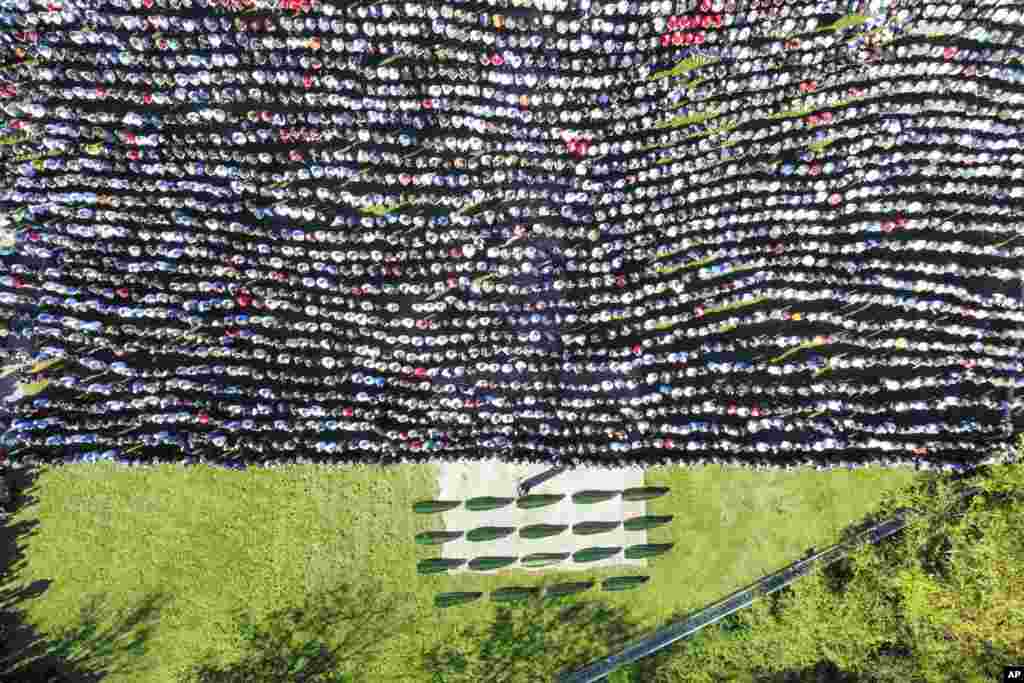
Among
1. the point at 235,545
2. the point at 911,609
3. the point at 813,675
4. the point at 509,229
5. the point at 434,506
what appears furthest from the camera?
the point at 813,675

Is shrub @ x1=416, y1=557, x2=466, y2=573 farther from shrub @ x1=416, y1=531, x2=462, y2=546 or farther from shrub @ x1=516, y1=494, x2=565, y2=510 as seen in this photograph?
shrub @ x1=516, y1=494, x2=565, y2=510

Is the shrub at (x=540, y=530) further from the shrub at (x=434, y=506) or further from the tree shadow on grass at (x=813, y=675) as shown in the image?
the tree shadow on grass at (x=813, y=675)

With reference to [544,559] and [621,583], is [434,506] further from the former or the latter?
[621,583]

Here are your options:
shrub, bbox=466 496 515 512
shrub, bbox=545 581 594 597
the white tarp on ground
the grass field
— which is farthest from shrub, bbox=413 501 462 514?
shrub, bbox=545 581 594 597

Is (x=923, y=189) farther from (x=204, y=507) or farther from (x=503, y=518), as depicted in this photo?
(x=204, y=507)

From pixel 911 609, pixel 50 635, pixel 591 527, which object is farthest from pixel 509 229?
pixel 50 635

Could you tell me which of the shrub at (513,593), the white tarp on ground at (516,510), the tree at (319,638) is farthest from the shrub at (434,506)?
the shrub at (513,593)
